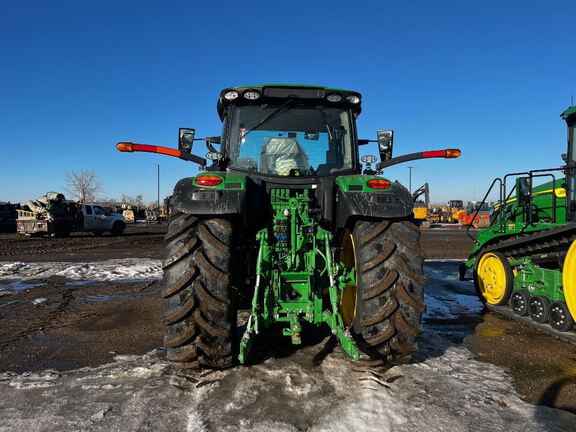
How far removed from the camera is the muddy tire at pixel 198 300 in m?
3.35

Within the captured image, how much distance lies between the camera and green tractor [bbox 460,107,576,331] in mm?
5258

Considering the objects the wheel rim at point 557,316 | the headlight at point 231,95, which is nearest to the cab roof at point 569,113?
the wheel rim at point 557,316

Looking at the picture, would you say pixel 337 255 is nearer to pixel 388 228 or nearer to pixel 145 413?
pixel 388 228

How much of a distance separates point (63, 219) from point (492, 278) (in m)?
22.7

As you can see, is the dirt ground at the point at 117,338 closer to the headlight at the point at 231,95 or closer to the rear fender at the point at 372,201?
the rear fender at the point at 372,201

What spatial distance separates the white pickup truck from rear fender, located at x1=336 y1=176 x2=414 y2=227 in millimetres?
22624

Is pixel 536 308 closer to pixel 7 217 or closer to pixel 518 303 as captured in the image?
pixel 518 303

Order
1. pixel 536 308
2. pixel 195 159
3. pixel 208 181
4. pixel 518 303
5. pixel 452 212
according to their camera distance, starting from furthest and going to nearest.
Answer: pixel 452 212, pixel 518 303, pixel 536 308, pixel 195 159, pixel 208 181

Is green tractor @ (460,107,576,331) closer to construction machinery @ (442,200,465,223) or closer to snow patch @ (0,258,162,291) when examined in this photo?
snow patch @ (0,258,162,291)

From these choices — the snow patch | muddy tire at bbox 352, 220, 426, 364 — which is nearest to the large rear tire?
muddy tire at bbox 352, 220, 426, 364

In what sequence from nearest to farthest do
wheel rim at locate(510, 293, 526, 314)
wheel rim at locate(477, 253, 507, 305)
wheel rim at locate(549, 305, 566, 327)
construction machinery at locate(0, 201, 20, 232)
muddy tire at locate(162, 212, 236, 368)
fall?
muddy tire at locate(162, 212, 236, 368), wheel rim at locate(549, 305, 566, 327), wheel rim at locate(510, 293, 526, 314), wheel rim at locate(477, 253, 507, 305), construction machinery at locate(0, 201, 20, 232)

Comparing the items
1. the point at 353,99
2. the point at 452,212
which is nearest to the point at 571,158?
the point at 353,99

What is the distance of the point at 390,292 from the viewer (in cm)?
354

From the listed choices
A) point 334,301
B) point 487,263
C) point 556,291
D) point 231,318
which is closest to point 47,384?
point 231,318
